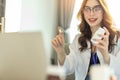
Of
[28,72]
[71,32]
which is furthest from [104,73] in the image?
[71,32]

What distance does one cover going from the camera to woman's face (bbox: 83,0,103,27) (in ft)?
7.09

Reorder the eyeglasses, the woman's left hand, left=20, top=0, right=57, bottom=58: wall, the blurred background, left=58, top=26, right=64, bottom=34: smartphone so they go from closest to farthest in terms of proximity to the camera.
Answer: the woman's left hand → the eyeglasses → left=58, top=26, right=64, bottom=34: smartphone → the blurred background → left=20, top=0, right=57, bottom=58: wall

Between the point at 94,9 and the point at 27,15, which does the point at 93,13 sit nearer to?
the point at 94,9

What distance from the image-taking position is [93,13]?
2.21 meters

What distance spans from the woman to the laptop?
114 centimetres

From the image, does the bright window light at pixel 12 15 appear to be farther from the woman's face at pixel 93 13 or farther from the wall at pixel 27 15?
the woman's face at pixel 93 13

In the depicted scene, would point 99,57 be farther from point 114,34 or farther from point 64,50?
point 64,50

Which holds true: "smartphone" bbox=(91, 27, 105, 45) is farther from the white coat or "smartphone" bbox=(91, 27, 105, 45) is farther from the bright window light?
the bright window light

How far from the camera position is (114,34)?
2.03 metres

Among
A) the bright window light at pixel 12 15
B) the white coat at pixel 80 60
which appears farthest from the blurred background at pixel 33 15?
the white coat at pixel 80 60

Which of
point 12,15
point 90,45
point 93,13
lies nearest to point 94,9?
point 93,13

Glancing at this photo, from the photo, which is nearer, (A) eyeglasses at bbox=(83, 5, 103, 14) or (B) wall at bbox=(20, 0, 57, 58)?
(A) eyeglasses at bbox=(83, 5, 103, 14)

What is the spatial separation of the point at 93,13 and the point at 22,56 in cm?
140

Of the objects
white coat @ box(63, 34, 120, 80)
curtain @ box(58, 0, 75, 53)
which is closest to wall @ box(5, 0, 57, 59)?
curtain @ box(58, 0, 75, 53)
